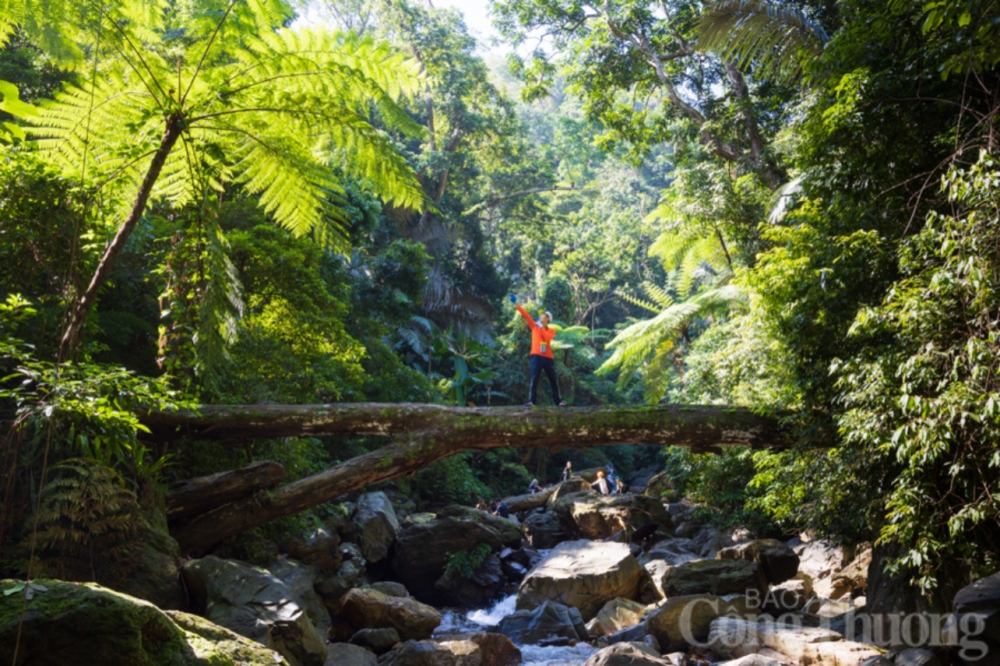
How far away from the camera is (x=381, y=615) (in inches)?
274

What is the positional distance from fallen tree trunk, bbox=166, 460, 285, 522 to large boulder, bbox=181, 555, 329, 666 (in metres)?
0.55

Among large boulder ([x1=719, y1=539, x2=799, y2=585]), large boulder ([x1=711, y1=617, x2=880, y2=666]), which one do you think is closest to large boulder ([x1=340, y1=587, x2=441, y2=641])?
large boulder ([x1=711, y1=617, x2=880, y2=666])

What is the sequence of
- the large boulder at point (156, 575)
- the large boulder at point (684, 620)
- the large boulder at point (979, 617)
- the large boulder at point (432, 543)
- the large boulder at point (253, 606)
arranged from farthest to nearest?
the large boulder at point (432, 543)
the large boulder at point (684, 620)
the large boulder at point (253, 606)
the large boulder at point (156, 575)
the large boulder at point (979, 617)

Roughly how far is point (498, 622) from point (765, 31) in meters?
8.13

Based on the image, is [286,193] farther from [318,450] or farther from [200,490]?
[318,450]

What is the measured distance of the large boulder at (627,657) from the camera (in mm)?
5602

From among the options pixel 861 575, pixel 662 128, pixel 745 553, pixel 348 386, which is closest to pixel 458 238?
pixel 662 128

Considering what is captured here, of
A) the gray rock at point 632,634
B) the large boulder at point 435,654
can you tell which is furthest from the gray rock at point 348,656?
the gray rock at point 632,634

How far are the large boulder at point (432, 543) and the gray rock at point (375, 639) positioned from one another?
10.2 ft

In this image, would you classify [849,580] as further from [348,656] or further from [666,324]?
[348,656]

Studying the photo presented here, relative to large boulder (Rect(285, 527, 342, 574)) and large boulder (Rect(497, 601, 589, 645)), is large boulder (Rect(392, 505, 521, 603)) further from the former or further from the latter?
large boulder (Rect(497, 601, 589, 645))

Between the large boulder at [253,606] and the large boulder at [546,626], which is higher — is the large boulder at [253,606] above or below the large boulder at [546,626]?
above

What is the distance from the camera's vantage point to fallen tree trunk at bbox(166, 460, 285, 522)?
5.50m

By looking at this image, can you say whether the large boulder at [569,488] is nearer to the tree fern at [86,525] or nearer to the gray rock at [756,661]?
the gray rock at [756,661]
